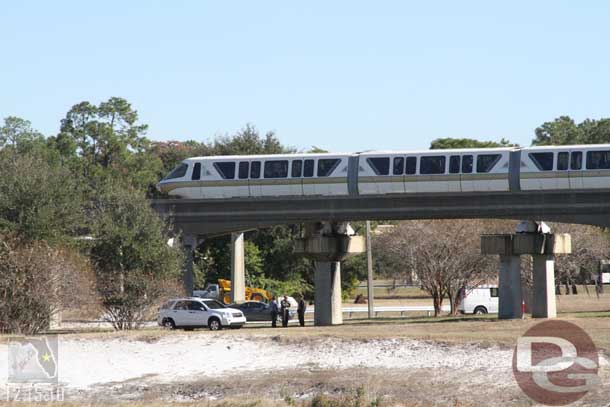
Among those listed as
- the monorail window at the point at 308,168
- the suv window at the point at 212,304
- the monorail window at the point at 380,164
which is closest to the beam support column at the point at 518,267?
the monorail window at the point at 380,164

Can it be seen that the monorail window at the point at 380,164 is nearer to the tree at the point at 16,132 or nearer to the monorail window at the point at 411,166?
the monorail window at the point at 411,166

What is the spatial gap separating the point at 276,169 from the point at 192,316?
362 inches

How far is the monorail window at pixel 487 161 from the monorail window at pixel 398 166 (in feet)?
11.0

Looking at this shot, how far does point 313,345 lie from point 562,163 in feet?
54.3

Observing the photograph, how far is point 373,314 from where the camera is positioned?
72.1m

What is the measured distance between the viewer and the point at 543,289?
191 feet

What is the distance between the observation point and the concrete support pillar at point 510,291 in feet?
189

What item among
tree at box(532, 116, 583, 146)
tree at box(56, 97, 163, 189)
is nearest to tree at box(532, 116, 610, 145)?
tree at box(532, 116, 583, 146)

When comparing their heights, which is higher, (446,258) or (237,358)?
(446,258)

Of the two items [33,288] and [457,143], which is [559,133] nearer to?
[457,143]

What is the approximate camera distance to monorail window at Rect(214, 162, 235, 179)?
194 ft

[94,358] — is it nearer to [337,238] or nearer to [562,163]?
[337,238]
